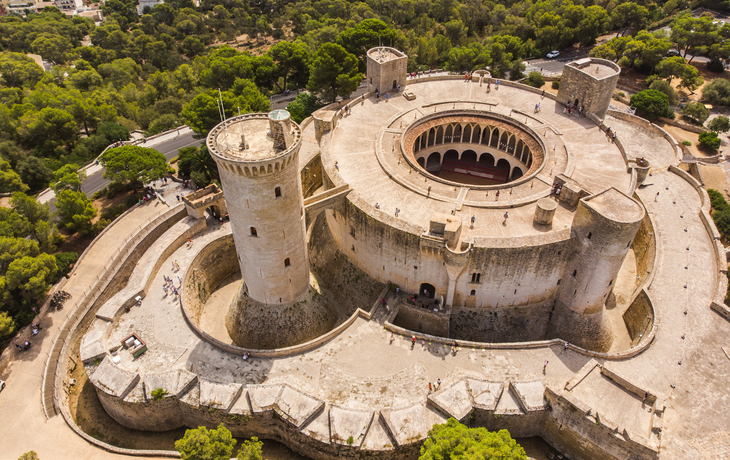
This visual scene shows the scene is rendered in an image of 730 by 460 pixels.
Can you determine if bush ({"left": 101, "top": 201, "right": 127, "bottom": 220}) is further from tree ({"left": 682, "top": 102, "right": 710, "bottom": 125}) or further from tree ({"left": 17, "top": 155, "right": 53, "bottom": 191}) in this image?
tree ({"left": 682, "top": 102, "right": 710, "bottom": 125})

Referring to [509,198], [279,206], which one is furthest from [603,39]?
[279,206]

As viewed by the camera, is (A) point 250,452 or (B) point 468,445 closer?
(B) point 468,445

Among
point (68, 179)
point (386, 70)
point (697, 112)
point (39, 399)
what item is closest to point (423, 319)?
point (386, 70)

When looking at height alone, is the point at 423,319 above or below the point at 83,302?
above

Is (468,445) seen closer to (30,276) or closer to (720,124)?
(30,276)

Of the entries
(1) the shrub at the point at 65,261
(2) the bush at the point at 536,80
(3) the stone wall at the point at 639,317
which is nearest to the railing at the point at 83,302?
(1) the shrub at the point at 65,261

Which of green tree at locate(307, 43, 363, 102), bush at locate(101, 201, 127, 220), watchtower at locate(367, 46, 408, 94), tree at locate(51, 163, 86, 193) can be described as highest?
watchtower at locate(367, 46, 408, 94)

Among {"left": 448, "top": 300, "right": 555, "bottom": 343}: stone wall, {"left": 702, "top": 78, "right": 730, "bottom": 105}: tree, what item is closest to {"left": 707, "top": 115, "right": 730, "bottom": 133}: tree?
{"left": 702, "top": 78, "right": 730, "bottom": 105}: tree
